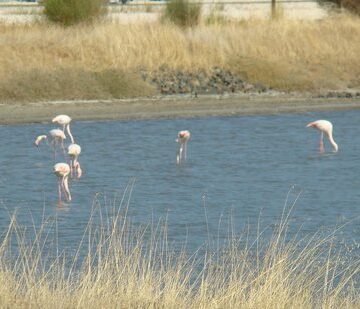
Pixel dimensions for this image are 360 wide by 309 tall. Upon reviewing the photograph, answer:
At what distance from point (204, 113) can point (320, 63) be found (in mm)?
5496

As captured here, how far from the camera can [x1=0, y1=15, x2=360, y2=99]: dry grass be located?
31469 mm

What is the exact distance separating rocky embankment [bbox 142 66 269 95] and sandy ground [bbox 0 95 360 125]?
18.4 inches

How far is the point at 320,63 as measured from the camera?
3566 centimetres

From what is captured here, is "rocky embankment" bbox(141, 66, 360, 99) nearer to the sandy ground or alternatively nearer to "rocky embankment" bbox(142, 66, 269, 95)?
"rocky embankment" bbox(142, 66, 269, 95)

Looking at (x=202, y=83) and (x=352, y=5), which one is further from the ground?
(x=202, y=83)

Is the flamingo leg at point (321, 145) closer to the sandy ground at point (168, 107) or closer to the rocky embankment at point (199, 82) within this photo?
the sandy ground at point (168, 107)

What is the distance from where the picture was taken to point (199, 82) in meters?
33.5

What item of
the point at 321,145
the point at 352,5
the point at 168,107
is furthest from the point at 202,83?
the point at 352,5

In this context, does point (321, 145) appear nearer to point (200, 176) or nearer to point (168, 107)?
point (200, 176)

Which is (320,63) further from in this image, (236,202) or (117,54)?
(236,202)

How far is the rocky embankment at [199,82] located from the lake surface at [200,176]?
2.40 m

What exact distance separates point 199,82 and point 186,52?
1193 mm

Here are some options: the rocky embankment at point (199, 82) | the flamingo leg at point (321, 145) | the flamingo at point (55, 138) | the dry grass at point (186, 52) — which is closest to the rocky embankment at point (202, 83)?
the rocky embankment at point (199, 82)

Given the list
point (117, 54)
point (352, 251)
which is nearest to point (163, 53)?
point (117, 54)
